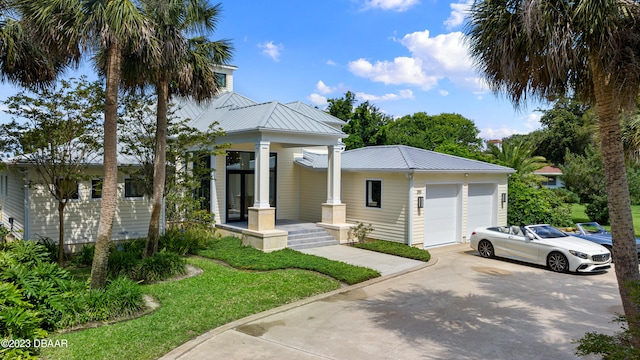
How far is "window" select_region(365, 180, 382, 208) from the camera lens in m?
17.0

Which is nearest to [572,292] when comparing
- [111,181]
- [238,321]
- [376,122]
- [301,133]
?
[238,321]

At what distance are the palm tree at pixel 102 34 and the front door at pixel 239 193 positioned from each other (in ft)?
30.6

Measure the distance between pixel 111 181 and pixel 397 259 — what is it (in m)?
8.97

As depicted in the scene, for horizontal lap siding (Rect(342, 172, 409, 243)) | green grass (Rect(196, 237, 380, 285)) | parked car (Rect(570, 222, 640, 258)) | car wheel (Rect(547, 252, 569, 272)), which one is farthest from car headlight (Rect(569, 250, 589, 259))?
green grass (Rect(196, 237, 380, 285))

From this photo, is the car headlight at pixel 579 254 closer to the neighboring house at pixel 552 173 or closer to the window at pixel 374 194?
the window at pixel 374 194

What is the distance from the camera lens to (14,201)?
635 inches

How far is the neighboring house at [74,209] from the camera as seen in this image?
1364cm

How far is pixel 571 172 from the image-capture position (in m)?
24.9

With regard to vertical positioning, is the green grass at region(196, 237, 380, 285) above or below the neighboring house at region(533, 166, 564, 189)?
below

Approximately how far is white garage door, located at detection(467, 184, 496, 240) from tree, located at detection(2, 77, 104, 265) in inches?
556

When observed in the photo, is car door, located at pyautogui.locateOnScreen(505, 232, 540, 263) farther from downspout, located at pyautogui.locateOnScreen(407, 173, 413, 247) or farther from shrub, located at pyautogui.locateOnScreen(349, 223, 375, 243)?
shrub, located at pyautogui.locateOnScreen(349, 223, 375, 243)

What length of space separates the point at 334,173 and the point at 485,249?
19.9 ft

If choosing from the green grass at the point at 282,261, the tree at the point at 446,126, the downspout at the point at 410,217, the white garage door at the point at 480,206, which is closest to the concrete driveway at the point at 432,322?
the green grass at the point at 282,261

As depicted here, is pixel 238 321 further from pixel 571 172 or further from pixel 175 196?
pixel 571 172
